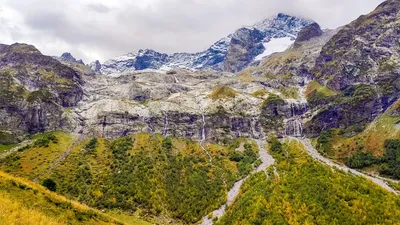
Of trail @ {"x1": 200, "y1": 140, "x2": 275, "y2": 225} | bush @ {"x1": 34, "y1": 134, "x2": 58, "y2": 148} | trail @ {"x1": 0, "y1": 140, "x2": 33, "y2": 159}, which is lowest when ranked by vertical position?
trail @ {"x1": 200, "y1": 140, "x2": 275, "y2": 225}

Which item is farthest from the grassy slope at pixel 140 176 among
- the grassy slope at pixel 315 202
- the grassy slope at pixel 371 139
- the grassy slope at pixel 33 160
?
the grassy slope at pixel 371 139

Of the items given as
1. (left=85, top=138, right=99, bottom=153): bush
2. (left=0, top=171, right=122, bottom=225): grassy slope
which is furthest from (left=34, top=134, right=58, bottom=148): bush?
(left=0, top=171, right=122, bottom=225): grassy slope

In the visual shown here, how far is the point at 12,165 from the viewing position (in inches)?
5433

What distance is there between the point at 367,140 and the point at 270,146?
55.7m

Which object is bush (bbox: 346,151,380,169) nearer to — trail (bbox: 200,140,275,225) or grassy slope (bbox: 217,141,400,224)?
trail (bbox: 200,140,275,225)

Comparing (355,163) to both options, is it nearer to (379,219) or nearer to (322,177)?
(322,177)

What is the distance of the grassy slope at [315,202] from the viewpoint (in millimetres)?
85938

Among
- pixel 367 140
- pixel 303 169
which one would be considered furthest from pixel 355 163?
pixel 303 169

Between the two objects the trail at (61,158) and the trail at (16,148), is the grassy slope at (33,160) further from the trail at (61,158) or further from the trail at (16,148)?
the trail at (16,148)

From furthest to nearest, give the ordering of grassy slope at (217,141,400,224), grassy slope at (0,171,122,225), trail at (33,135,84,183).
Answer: trail at (33,135,84,183) → grassy slope at (217,141,400,224) → grassy slope at (0,171,122,225)

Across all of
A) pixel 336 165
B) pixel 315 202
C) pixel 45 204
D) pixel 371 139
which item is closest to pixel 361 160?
pixel 336 165

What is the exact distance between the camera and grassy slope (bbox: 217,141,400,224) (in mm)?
85938

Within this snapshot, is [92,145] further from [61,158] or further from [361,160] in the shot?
[361,160]

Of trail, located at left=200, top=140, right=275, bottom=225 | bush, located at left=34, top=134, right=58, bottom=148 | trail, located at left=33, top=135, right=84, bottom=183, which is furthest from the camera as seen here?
bush, located at left=34, top=134, right=58, bottom=148
